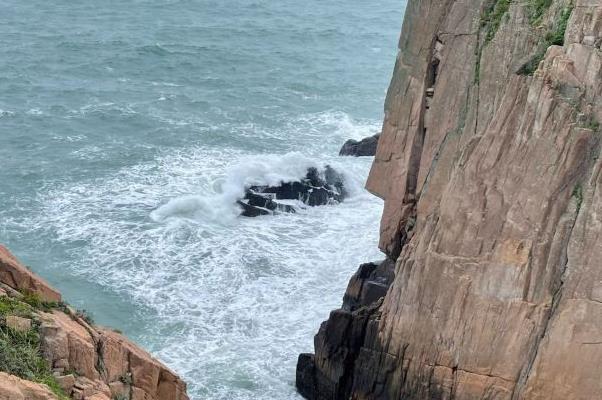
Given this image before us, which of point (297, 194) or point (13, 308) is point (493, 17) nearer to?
point (13, 308)

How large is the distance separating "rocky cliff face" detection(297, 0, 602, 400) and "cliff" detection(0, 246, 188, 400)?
725cm

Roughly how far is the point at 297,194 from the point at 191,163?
6.95 m

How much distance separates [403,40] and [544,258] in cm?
925

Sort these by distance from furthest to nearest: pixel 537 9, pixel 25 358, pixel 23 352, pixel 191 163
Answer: pixel 191 163 < pixel 537 9 < pixel 23 352 < pixel 25 358

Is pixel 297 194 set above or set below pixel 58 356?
below

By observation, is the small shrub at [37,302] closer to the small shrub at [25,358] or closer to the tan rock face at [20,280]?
the tan rock face at [20,280]

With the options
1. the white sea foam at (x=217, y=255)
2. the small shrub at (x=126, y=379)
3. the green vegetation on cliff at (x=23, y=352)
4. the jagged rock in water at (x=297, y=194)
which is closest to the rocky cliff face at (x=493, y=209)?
the white sea foam at (x=217, y=255)

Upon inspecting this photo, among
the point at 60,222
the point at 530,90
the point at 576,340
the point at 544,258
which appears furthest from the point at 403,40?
the point at 60,222

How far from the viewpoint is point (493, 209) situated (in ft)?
85.0

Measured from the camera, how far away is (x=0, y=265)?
2330 cm

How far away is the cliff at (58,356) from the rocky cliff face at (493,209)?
23.8 feet

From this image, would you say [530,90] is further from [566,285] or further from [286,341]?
[286,341]

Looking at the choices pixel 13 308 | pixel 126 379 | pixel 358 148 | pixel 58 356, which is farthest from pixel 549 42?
pixel 358 148

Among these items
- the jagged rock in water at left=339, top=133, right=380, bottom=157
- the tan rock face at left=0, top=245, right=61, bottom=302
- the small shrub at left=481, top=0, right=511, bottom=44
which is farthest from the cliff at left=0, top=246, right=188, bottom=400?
the jagged rock in water at left=339, top=133, right=380, bottom=157
